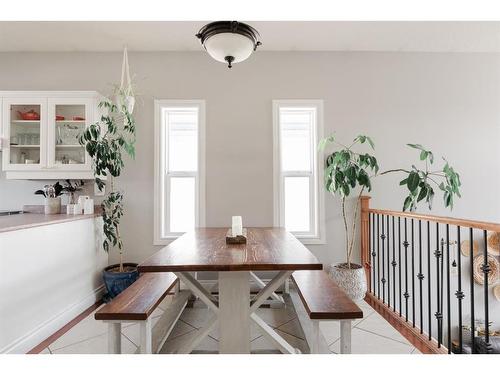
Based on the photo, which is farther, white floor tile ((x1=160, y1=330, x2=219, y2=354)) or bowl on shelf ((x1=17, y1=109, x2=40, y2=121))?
bowl on shelf ((x1=17, y1=109, x2=40, y2=121))

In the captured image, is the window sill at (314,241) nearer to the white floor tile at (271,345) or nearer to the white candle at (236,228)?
the white floor tile at (271,345)

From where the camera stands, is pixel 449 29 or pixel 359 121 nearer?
pixel 449 29

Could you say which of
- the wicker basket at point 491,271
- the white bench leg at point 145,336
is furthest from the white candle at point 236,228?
the wicker basket at point 491,271

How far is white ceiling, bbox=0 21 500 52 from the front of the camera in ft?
9.68

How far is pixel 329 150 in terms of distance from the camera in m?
3.42

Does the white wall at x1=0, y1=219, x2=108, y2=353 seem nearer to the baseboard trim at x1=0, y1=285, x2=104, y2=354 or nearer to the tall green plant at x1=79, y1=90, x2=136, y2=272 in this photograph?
the baseboard trim at x1=0, y1=285, x2=104, y2=354

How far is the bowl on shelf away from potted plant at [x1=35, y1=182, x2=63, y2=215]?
2.44ft

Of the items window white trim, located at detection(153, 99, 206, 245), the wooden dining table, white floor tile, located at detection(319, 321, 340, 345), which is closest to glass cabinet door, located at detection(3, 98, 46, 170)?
window white trim, located at detection(153, 99, 206, 245)

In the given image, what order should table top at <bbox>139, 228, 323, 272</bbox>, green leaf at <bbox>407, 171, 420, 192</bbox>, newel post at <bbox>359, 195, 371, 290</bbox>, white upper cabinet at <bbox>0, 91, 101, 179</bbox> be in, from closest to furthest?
table top at <bbox>139, 228, 323, 272</bbox>, green leaf at <bbox>407, 171, 420, 192</bbox>, white upper cabinet at <bbox>0, 91, 101, 179</bbox>, newel post at <bbox>359, 195, 371, 290</bbox>

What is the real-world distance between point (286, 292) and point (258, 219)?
0.88 metres

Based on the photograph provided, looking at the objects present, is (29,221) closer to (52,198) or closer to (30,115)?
(52,198)
